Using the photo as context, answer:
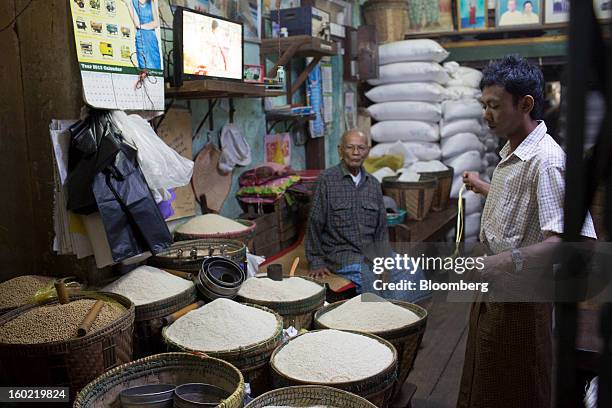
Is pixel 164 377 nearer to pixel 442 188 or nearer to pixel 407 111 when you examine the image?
pixel 442 188

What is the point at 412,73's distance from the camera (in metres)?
6.14

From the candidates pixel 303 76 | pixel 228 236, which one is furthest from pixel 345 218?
pixel 303 76

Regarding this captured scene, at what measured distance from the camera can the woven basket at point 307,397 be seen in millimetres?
1748

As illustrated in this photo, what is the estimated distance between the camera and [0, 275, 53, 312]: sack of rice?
2.24 metres

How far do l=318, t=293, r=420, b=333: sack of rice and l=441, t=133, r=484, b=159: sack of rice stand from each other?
3.95 metres

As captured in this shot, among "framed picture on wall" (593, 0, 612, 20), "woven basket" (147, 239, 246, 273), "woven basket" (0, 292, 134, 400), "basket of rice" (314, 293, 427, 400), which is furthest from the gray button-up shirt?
"framed picture on wall" (593, 0, 612, 20)

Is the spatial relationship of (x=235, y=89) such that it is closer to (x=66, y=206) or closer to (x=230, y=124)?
(x=230, y=124)

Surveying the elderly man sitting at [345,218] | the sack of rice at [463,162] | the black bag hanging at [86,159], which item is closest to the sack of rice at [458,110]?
the sack of rice at [463,162]

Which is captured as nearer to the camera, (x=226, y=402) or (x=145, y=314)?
(x=226, y=402)

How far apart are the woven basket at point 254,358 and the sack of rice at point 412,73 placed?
4605 mm

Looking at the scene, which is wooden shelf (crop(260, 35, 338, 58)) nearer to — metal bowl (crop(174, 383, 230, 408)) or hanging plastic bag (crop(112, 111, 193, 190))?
hanging plastic bag (crop(112, 111, 193, 190))

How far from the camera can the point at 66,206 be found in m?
A: 2.25

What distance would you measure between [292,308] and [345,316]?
248 mm

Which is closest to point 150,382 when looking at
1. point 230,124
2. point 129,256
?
point 129,256
